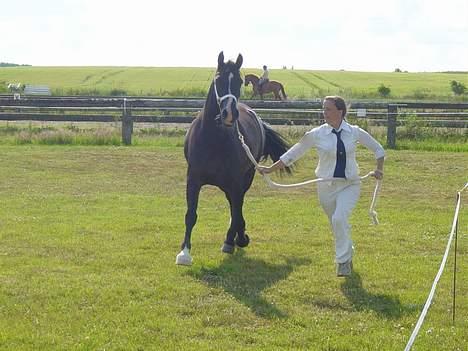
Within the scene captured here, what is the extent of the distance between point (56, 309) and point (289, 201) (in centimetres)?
694

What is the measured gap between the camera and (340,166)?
762 centimetres

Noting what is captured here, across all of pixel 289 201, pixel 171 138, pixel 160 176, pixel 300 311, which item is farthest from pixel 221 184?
pixel 171 138

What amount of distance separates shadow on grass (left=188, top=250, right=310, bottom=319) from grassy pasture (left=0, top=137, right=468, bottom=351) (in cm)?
2

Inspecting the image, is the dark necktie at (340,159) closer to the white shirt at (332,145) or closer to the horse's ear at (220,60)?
the white shirt at (332,145)

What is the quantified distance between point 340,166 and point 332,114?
537 millimetres

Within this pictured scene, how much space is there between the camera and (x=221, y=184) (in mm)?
8648

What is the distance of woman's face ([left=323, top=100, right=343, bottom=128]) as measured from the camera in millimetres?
7527

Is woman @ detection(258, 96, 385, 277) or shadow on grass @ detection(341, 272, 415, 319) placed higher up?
woman @ detection(258, 96, 385, 277)

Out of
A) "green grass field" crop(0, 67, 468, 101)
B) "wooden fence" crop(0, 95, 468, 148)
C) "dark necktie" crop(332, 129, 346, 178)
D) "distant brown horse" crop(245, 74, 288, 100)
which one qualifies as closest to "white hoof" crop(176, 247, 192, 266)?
"dark necktie" crop(332, 129, 346, 178)

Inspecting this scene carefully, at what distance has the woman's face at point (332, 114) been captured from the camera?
753 cm

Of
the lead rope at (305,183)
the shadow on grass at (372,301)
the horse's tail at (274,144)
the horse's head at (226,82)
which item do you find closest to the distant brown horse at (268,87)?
the horse's tail at (274,144)

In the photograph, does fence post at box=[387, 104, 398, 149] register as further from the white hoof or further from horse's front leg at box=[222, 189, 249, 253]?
the white hoof

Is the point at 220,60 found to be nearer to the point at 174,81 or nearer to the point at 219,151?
the point at 219,151

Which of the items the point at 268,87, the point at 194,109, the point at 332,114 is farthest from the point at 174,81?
the point at 332,114
